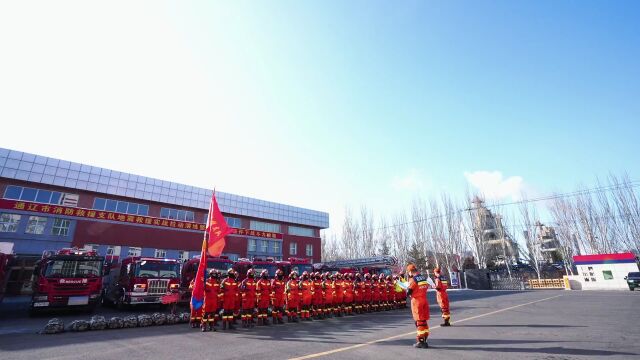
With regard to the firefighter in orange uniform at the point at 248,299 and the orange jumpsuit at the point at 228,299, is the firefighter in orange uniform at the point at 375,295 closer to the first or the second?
the firefighter in orange uniform at the point at 248,299

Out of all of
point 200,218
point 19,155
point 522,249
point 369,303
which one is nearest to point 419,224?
point 522,249

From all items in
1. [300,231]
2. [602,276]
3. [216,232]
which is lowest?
[602,276]

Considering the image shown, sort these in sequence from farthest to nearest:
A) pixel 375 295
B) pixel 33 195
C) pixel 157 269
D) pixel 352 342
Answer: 1. pixel 33 195
2. pixel 375 295
3. pixel 157 269
4. pixel 352 342

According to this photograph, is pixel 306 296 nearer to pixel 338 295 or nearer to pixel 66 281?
pixel 338 295

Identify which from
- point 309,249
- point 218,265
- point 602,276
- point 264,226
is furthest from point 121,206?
point 602,276

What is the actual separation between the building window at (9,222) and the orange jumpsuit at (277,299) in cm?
2414

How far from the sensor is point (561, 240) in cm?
3712

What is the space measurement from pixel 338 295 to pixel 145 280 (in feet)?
27.1

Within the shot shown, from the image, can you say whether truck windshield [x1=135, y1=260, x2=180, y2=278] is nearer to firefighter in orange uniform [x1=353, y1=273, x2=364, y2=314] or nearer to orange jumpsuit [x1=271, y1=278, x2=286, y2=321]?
orange jumpsuit [x1=271, y1=278, x2=286, y2=321]

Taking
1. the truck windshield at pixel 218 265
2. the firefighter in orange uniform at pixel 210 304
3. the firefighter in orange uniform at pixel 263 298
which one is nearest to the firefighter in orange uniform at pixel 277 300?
the firefighter in orange uniform at pixel 263 298

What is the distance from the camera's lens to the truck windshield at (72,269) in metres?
12.2

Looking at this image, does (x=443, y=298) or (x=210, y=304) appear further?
(x=443, y=298)

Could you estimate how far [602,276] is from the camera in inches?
1080

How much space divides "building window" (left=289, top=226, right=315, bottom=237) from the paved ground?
31853 millimetres
